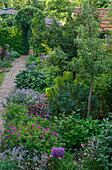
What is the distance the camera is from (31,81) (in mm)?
8055

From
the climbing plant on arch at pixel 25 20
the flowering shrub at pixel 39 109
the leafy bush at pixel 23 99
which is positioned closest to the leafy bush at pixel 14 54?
the climbing plant on arch at pixel 25 20

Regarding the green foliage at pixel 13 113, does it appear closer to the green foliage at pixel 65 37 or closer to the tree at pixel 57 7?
the green foliage at pixel 65 37

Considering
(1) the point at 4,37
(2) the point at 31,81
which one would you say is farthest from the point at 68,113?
(1) the point at 4,37

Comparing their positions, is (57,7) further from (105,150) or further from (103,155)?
(103,155)

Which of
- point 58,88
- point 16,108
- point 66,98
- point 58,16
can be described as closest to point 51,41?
point 58,88

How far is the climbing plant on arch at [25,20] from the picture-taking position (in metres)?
13.9

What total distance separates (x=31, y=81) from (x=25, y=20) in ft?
24.1

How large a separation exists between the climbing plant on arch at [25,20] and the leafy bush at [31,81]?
655cm

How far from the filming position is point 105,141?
3160 millimetres

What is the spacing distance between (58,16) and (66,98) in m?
21.1

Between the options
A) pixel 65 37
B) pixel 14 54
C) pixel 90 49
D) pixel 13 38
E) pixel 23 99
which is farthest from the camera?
pixel 13 38

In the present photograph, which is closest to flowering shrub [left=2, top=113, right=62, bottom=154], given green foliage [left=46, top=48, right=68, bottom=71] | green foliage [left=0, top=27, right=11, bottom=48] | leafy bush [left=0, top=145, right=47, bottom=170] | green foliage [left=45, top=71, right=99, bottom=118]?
leafy bush [left=0, top=145, right=47, bottom=170]

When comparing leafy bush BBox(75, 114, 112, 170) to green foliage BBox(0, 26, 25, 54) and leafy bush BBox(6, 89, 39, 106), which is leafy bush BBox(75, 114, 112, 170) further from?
green foliage BBox(0, 26, 25, 54)

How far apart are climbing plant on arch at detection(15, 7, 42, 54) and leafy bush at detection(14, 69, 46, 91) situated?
655 centimetres
